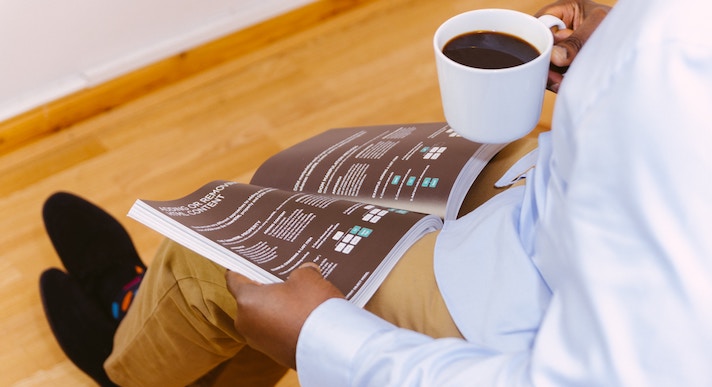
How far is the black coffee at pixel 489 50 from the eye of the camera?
681 millimetres

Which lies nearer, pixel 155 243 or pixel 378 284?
pixel 378 284

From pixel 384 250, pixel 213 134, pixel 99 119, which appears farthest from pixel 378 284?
pixel 99 119

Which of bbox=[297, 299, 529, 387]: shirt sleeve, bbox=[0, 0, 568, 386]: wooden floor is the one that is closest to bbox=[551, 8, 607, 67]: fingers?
bbox=[297, 299, 529, 387]: shirt sleeve

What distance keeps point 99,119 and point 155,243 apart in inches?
15.7

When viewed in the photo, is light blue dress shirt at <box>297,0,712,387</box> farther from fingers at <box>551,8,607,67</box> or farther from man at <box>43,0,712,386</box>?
fingers at <box>551,8,607,67</box>

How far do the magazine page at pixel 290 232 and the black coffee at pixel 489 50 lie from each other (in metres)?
0.18

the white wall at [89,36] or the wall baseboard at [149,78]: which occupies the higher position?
the white wall at [89,36]

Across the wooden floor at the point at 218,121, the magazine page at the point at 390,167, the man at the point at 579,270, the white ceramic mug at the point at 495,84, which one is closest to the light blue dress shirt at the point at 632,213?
the man at the point at 579,270

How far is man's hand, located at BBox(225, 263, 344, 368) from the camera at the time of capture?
644mm

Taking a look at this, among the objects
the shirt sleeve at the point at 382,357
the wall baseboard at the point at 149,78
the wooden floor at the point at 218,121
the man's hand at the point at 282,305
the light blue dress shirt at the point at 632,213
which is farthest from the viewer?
the wall baseboard at the point at 149,78

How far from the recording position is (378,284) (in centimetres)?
73

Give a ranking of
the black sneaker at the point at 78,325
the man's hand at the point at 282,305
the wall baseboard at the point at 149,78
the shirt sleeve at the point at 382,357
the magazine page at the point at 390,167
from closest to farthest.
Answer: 1. the shirt sleeve at the point at 382,357
2. the man's hand at the point at 282,305
3. the magazine page at the point at 390,167
4. the black sneaker at the point at 78,325
5. the wall baseboard at the point at 149,78

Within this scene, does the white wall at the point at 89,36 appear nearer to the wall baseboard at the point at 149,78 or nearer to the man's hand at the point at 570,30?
the wall baseboard at the point at 149,78

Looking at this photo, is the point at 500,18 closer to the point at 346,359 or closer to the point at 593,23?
the point at 593,23
